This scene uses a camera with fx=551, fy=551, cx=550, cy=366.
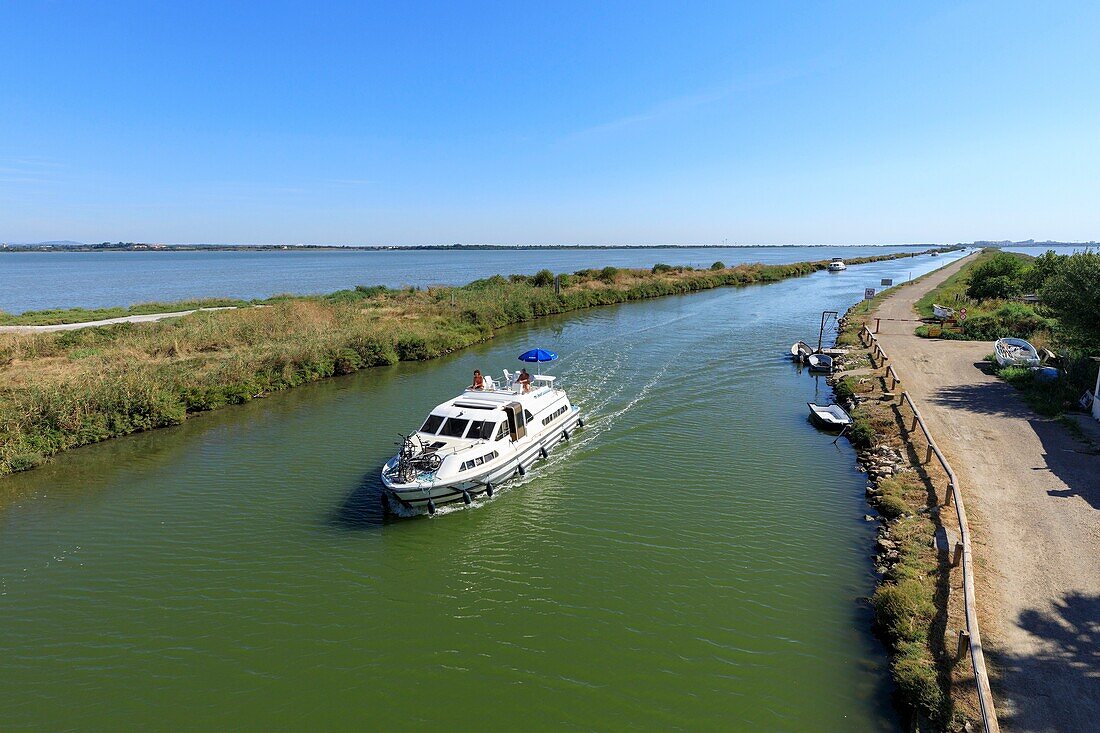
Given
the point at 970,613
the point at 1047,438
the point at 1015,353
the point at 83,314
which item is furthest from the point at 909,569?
the point at 83,314

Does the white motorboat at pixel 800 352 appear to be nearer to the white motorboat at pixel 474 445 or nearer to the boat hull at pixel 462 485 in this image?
the white motorboat at pixel 474 445

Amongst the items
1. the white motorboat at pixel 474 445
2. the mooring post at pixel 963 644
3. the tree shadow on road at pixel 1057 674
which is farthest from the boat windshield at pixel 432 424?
the tree shadow on road at pixel 1057 674

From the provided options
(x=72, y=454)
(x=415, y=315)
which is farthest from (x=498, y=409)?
(x=415, y=315)

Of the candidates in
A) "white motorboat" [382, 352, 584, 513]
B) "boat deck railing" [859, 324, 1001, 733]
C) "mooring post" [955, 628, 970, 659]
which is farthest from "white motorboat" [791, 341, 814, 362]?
"mooring post" [955, 628, 970, 659]

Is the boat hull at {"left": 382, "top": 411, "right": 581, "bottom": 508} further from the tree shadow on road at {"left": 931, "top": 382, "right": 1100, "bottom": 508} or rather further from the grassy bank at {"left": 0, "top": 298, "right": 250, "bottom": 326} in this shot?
the grassy bank at {"left": 0, "top": 298, "right": 250, "bottom": 326}

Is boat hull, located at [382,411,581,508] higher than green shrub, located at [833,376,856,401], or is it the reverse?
green shrub, located at [833,376,856,401]
